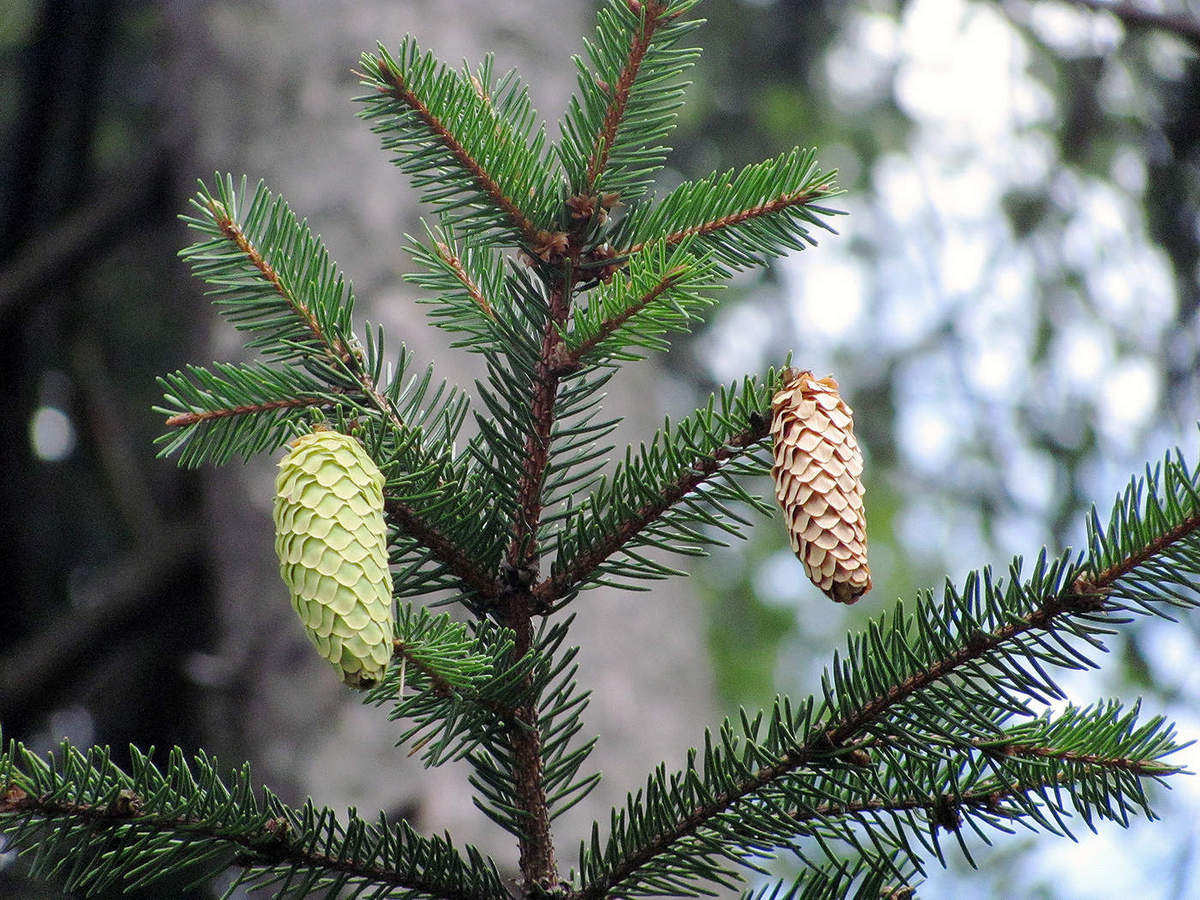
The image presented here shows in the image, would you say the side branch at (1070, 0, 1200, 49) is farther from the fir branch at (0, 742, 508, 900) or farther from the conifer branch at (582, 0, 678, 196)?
the fir branch at (0, 742, 508, 900)

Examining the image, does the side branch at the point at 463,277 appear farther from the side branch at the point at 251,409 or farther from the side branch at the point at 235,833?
the side branch at the point at 235,833

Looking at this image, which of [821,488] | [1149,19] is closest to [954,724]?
[821,488]

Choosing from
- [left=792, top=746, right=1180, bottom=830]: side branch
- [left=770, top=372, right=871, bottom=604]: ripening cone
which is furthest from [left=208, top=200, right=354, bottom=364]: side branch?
[left=792, top=746, right=1180, bottom=830]: side branch

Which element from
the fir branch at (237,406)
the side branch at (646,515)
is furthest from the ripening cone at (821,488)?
the fir branch at (237,406)

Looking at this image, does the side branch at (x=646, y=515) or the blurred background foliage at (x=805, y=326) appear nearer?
the side branch at (x=646, y=515)

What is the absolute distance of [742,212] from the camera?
851mm

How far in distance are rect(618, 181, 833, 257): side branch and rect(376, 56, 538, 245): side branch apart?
0.08 metres

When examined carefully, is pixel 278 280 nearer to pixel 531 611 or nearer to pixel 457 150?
pixel 457 150

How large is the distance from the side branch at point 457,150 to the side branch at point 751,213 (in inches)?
3.3

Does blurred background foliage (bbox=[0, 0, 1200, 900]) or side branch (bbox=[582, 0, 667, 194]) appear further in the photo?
blurred background foliage (bbox=[0, 0, 1200, 900])

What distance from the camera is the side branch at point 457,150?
785 mm

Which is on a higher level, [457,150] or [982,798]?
[457,150]

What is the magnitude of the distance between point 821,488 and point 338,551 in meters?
0.31

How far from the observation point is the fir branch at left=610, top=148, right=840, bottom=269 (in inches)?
32.5
